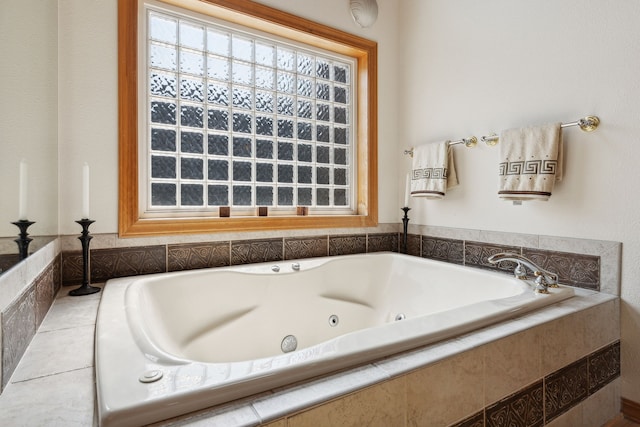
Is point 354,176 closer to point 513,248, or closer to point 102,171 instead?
point 513,248

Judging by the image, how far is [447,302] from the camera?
68.5 inches

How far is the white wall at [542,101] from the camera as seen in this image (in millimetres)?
1352

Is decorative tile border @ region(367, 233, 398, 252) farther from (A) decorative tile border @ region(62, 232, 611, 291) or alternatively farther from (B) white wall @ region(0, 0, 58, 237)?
(B) white wall @ region(0, 0, 58, 237)

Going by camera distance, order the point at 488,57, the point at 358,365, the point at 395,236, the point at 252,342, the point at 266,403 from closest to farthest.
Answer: the point at 266,403 → the point at 358,365 → the point at 252,342 → the point at 488,57 → the point at 395,236

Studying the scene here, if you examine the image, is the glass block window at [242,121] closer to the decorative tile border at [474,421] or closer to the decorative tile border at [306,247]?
the decorative tile border at [306,247]

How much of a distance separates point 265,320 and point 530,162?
4.99 feet

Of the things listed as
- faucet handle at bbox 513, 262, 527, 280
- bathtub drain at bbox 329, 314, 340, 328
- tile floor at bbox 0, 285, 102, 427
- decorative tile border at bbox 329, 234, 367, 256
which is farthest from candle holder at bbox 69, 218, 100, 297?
faucet handle at bbox 513, 262, 527, 280

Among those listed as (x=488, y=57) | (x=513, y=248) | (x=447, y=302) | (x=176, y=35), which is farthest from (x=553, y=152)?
(x=176, y=35)

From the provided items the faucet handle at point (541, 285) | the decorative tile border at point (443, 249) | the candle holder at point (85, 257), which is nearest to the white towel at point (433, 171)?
the decorative tile border at point (443, 249)

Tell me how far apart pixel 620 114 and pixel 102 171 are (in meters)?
2.33

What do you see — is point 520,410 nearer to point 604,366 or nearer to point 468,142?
point 604,366

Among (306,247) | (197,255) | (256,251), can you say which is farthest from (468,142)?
(197,255)

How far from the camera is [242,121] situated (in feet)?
6.71

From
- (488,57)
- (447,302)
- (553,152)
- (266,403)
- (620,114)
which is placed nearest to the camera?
(266,403)
